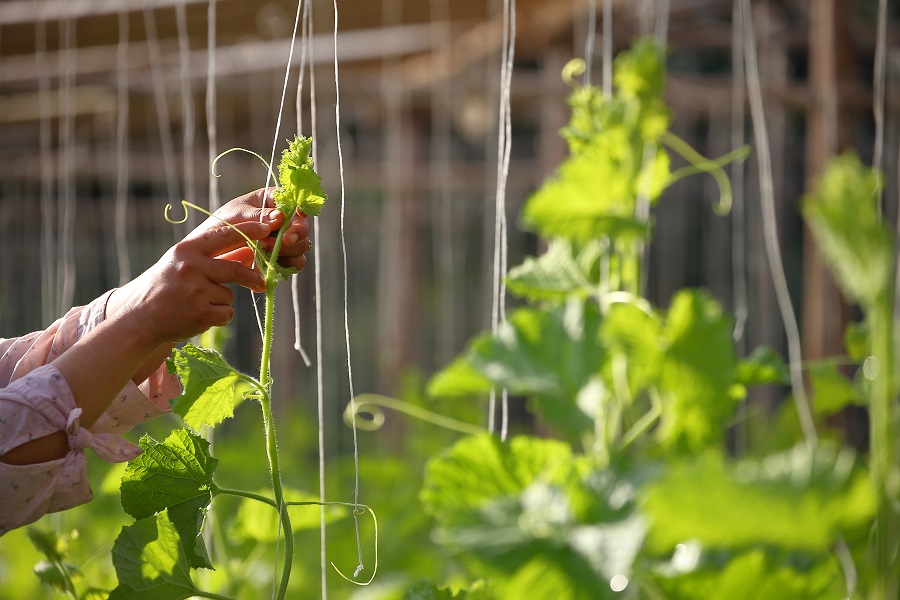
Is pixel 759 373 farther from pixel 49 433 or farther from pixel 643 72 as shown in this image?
pixel 49 433

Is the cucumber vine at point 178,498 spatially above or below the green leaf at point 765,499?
below

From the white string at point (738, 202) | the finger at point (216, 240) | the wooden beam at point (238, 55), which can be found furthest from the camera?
the wooden beam at point (238, 55)

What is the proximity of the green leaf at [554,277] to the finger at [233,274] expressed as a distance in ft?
0.58

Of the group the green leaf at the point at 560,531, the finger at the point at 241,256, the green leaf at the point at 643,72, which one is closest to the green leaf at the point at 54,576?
the finger at the point at 241,256

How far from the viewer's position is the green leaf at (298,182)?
588 mm

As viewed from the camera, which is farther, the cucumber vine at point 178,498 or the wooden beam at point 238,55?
the wooden beam at point 238,55

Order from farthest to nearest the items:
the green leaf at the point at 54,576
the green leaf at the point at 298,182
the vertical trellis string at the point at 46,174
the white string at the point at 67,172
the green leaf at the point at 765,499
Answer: the vertical trellis string at the point at 46,174 → the white string at the point at 67,172 → the green leaf at the point at 54,576 → the green leaf at the point at 298,182 → the green leaf at the point at 765,499

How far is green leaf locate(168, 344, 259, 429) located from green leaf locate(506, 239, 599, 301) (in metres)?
0.19

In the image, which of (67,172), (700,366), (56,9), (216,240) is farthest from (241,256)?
(56,9)

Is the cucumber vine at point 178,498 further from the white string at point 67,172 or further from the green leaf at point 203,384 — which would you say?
the white string at point 67,172

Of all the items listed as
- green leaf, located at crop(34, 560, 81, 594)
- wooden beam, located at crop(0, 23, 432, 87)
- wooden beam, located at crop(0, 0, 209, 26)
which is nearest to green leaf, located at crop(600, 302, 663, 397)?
green leaf, located at crop(34, 560, 81, 594)

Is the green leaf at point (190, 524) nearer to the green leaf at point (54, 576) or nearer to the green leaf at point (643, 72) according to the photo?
the green leaf at point (54, 576)

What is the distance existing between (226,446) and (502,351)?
180cm

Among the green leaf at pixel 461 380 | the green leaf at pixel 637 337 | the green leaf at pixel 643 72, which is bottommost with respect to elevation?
the green leaf at pixel 461 380
